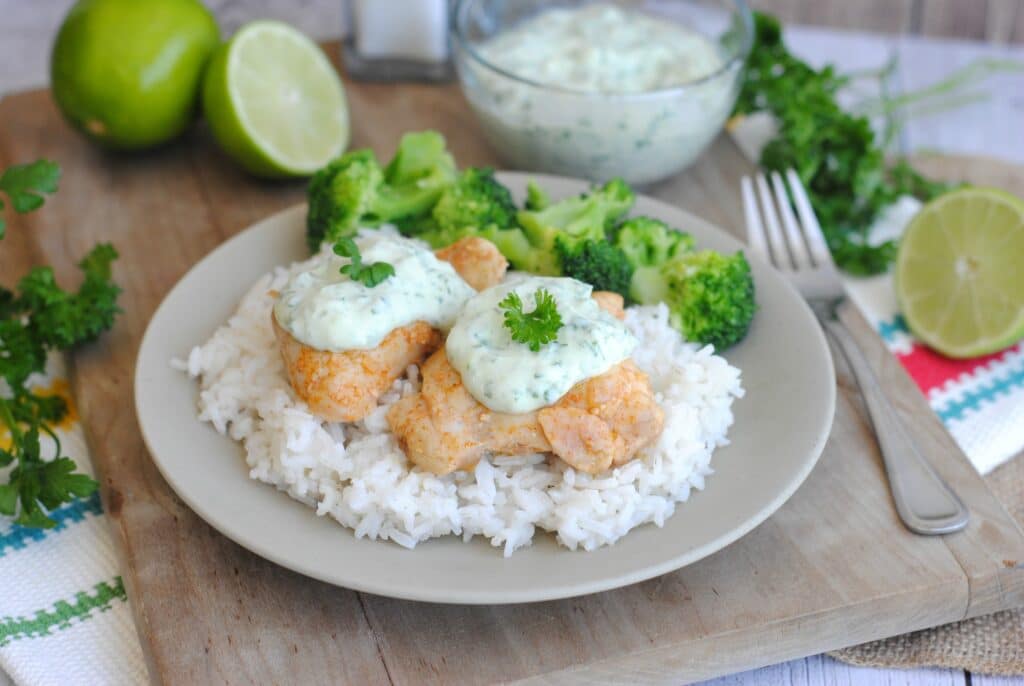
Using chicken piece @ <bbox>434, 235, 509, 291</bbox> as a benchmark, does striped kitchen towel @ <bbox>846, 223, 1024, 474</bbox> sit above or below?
below

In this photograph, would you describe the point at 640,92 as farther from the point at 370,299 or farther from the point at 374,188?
the point at 370,299

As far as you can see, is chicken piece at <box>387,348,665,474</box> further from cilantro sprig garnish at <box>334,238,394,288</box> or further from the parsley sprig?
the parsley sprig

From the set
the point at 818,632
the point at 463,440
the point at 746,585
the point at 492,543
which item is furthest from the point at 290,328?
the point at 818,632

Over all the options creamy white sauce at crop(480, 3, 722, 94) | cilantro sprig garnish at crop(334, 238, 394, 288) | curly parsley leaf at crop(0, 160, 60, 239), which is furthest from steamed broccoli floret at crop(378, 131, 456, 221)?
curly parsley leaf at crop(0, 160, 60, 239)

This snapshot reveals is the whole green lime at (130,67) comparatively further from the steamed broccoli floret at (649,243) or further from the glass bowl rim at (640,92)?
the steamed broccoli floret at (649,243)

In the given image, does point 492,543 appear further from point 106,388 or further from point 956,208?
point 956,208

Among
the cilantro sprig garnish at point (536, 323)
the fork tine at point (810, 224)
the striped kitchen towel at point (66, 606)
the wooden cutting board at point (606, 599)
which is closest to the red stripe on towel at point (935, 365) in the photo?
the wooden cutting board at point (606, 599)
